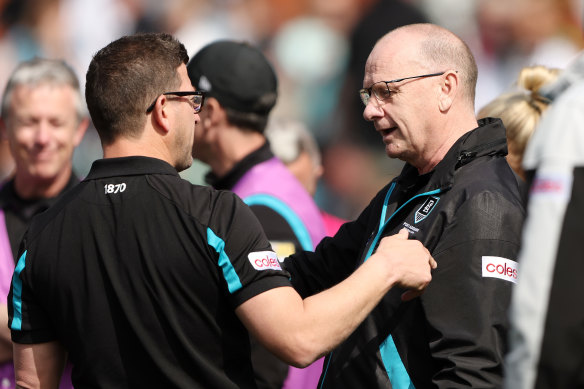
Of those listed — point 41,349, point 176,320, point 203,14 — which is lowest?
point 41,349

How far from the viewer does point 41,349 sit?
2.74m

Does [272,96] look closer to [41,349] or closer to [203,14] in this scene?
[41,349]

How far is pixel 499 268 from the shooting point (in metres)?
2.64

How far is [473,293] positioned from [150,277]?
0.98m

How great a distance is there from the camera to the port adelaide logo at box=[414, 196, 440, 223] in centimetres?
284

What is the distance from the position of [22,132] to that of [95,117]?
A: 2.05 meters

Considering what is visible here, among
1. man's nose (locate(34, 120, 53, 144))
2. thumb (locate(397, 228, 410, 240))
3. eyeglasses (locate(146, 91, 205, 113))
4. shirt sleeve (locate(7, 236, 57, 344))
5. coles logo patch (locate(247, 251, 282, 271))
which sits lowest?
shirt sleeve (locate(7, 236, 57, 344))

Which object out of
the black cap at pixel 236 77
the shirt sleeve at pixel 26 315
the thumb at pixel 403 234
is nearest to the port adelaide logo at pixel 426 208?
the thumb at pixel 403 234

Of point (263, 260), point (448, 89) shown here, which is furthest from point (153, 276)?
point (448, 89)

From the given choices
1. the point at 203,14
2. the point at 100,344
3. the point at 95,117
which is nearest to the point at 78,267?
the point at 100,344

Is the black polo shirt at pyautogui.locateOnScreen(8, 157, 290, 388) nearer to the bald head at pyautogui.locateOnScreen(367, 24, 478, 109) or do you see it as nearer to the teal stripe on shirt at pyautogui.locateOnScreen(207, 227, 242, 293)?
the teal stripe on shirt at pyautogui.locateOnScreen(207, 227, 242, 293)

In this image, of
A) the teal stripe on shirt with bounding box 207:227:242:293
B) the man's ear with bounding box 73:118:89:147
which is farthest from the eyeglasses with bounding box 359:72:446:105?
the man's ear with bounding box 73:118:89:147

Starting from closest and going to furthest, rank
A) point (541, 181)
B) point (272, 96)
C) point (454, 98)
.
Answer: point (541, 181)
point (454, 98)
point (272, 96)

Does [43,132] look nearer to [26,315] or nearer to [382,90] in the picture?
[26,315]
